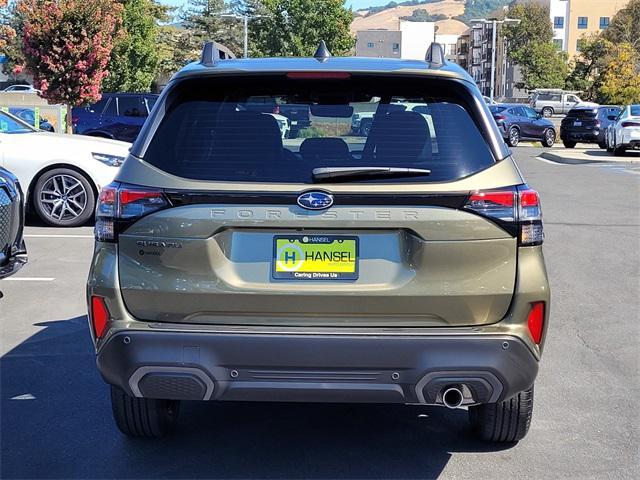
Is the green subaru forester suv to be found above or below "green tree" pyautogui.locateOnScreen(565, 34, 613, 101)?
below

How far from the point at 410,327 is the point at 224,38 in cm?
7903

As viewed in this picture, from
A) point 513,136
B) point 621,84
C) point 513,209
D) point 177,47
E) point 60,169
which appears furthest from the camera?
point 177,47

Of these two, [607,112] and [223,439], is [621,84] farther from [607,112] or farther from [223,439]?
[223,439]

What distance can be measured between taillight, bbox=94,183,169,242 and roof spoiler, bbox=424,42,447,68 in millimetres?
1435

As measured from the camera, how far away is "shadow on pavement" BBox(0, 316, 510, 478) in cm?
393

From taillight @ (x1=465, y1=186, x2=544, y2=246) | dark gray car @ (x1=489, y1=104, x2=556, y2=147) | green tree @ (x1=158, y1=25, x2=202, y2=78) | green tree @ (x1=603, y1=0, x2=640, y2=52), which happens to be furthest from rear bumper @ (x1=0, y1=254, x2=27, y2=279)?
green tree @ (x1=603, y1=0, x2=640, y2=52)

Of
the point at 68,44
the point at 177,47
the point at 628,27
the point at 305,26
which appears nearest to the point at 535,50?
the point at 628,27

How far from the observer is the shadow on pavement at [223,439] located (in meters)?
3.93

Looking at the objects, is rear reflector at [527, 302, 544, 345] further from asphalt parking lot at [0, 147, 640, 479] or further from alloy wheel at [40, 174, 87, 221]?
alloy wheel at [40, 174, 87, 221]

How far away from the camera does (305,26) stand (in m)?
52.8

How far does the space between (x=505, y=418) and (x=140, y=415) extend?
5.84 feet

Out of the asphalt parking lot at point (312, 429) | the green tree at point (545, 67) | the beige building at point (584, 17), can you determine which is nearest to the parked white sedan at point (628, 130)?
the asphalt parking lot at point (312, 429)

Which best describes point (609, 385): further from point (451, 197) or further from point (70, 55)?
point (70, 55)

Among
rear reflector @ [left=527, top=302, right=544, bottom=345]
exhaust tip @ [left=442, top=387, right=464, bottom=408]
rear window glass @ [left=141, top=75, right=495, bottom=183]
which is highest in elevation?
rear window glass @ [left=141, top=75, right=495, bottom=183]
